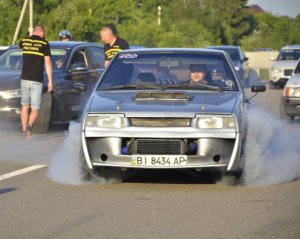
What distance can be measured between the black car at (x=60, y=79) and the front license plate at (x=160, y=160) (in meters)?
5.87

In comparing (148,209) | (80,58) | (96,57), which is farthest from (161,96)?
(96,57)

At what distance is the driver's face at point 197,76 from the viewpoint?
10172mm

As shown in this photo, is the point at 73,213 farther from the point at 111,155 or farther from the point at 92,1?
the point at 92,1

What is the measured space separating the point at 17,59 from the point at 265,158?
25.5 ft

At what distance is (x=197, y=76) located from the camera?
1020 cm

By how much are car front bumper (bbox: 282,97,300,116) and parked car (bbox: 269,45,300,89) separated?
1425 centimetres

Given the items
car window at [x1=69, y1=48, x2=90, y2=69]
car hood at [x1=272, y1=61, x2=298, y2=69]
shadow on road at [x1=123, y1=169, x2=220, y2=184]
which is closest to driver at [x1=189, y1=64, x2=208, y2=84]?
shadow on road at [x1=123, y1=169, x2=220, y2=184]

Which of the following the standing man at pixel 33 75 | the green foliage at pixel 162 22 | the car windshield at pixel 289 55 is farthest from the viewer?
the green foliage at pixel 162 22

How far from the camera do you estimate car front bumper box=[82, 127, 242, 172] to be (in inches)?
347

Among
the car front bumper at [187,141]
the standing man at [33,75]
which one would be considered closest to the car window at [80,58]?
the standing man at [33,75]

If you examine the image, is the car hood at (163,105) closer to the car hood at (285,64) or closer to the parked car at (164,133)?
the parked car at (164,133)

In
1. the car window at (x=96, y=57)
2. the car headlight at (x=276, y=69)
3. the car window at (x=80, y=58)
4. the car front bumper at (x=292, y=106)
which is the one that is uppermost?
the car window at (x=80, y=58)

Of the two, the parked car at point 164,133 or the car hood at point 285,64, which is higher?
the parked car at point 164,133

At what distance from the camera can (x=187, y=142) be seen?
349 inches
